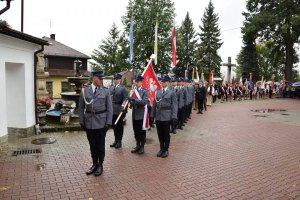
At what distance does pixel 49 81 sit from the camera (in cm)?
4397

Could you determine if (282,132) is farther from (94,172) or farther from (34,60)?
(34,60)

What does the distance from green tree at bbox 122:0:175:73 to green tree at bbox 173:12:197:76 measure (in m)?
2.58

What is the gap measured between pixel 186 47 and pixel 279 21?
1805 centimetres

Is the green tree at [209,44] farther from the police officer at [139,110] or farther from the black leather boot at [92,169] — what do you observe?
the black leather boot at [92,169]

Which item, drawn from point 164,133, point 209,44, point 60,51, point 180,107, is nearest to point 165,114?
point 164,133

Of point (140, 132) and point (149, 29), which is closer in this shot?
point (140, 132)

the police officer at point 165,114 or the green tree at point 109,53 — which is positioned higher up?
the green tree at point 109,53

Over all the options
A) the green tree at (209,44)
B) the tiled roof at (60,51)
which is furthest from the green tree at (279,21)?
the tiled roof at (60,51)

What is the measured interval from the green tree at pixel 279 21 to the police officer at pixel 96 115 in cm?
3267

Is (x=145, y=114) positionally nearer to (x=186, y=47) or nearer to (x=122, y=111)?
(x=122, y=111)

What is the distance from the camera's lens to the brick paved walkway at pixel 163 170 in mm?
5539

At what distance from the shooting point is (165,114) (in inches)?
321

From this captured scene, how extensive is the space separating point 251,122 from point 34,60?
9716 mm

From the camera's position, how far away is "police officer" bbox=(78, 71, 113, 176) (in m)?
6.43
